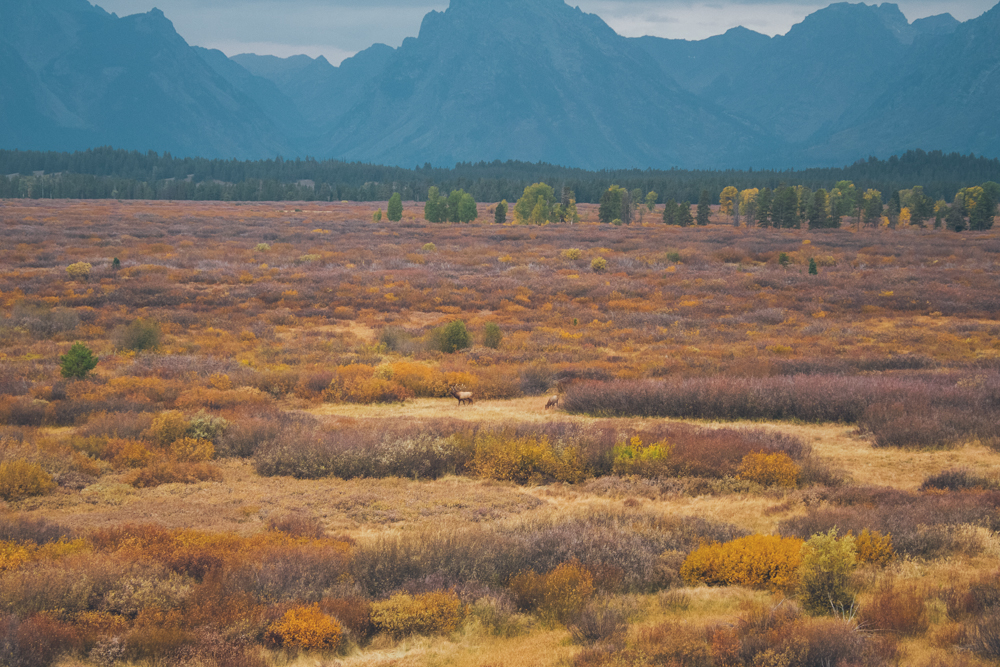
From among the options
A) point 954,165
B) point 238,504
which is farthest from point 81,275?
point 954,165

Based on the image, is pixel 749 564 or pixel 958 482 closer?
pixel 749 564

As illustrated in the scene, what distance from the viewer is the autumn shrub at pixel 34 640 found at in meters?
5.30

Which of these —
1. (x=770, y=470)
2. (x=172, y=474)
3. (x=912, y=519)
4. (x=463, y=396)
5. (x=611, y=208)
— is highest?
A: (x=611, y=208)

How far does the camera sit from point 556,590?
6.70 meters

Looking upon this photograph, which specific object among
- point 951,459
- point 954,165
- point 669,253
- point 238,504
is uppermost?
point 954,165

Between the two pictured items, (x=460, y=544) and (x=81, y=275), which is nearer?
(x=460, y=544)

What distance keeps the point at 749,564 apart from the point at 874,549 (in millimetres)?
1486

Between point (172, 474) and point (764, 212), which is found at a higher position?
point (764, 212)

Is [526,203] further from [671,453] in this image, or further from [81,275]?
[671,453]

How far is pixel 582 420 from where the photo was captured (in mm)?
14555

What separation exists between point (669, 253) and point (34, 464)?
4595cm

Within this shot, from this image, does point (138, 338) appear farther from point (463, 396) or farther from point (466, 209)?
point (466, 209)

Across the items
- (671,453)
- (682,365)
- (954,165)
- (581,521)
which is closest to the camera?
(581,521)

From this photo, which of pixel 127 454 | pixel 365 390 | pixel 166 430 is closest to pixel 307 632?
pixel 127 454
